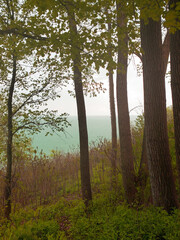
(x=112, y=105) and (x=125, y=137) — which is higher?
(x=112, y=105)

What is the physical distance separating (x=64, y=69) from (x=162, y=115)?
3114mm

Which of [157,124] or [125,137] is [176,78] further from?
[125,137]

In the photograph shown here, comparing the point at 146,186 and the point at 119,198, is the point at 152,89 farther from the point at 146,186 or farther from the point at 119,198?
the point at 119,198

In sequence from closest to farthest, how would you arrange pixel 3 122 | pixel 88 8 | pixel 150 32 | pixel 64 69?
pixel 88 8
pixel 150 32
pixel 64 69
pixel 3 122

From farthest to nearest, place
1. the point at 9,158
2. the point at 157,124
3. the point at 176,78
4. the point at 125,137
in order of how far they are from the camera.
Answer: the point at 9,158 → the point at 125,137 → the point at 157,124 → the point at 176,78

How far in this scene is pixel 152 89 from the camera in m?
3.79

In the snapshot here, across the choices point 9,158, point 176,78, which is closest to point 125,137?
point 176,78

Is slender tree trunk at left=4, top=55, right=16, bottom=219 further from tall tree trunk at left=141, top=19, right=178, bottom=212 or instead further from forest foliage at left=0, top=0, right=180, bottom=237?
tall tree trunk at left=141, top=19, right=178, bottom=212

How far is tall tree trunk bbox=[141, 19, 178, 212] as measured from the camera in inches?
145

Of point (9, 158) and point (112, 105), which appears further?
point (112, 105)

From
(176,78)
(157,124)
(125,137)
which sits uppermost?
(176,78)

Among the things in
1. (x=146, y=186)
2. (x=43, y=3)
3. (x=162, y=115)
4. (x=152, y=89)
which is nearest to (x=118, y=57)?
(x=152, y=89)

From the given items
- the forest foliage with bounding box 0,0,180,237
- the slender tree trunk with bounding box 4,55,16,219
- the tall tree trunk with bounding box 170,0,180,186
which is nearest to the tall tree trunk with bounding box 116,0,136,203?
the forest foliage with bounding box 0,0,180,237

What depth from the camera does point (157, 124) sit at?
3.77 metres
